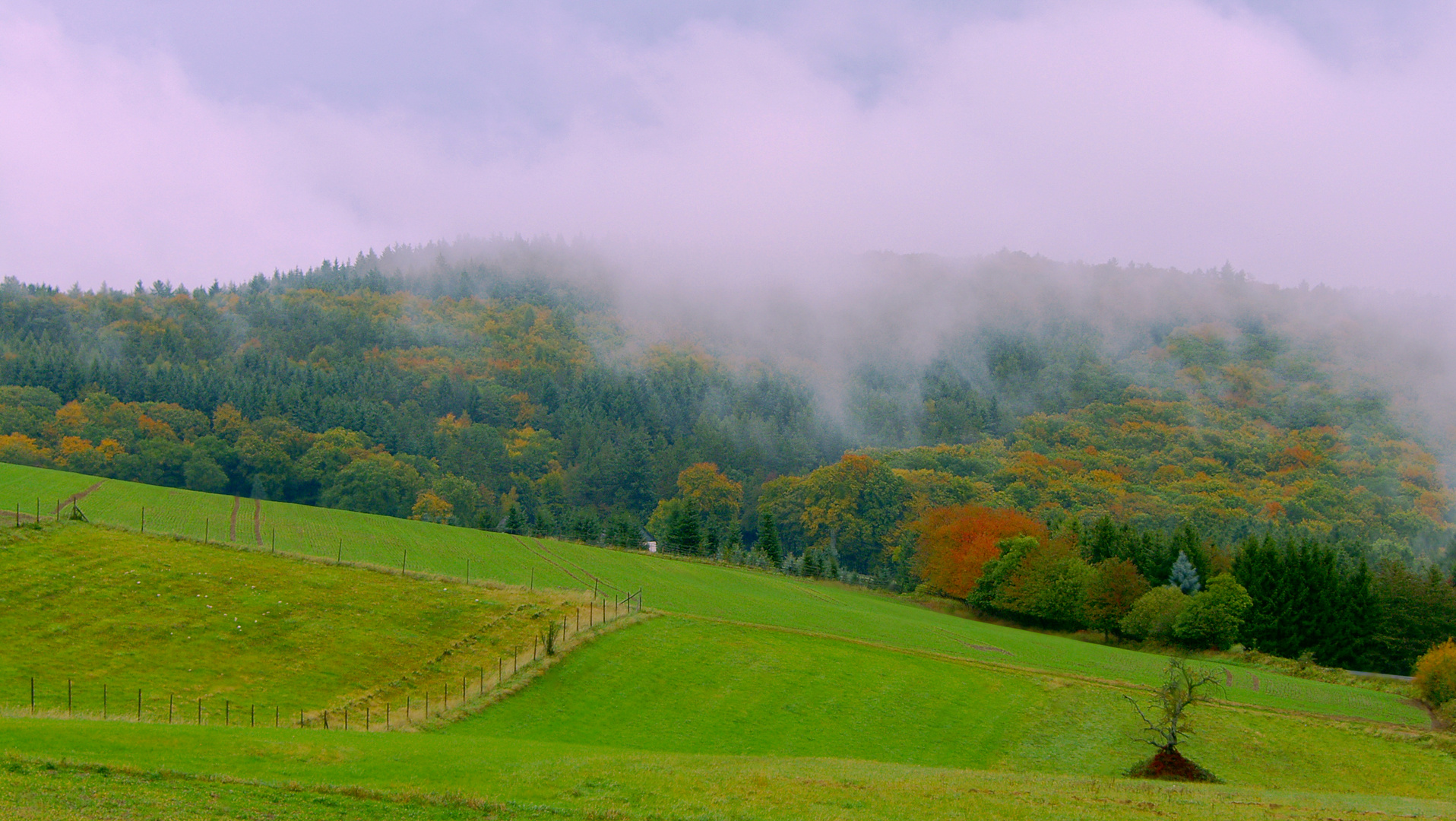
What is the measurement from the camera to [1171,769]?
3550cm

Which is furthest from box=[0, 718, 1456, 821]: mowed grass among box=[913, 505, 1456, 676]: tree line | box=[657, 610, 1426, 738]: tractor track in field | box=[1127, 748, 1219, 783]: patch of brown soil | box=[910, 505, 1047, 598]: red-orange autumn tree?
box=[910, 505, 1047, 598]: red-orange autumn tree

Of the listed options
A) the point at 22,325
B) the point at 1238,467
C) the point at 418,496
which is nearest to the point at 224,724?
the point at 418,496

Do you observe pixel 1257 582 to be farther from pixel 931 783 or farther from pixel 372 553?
pixel 372 553

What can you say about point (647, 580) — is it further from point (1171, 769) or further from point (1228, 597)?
point (1228, 597)

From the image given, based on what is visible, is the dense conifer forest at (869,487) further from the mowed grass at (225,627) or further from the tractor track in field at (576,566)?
the mowed grass at (225,627)

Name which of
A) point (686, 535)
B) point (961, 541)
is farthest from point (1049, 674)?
Answer: point (686, 535)

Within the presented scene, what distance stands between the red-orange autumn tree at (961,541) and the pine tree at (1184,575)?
1533 centimetres

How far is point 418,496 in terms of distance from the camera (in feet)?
446

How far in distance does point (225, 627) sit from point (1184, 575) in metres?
75.5

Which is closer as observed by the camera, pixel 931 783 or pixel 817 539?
pixel 931 783

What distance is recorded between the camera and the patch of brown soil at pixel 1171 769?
35031 mm

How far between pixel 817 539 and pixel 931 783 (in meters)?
118

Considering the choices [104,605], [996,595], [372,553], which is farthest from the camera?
[996,595]

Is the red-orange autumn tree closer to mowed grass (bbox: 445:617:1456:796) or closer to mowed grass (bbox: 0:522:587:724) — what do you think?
mowed grass (bbox: 445:617:1456:796)
